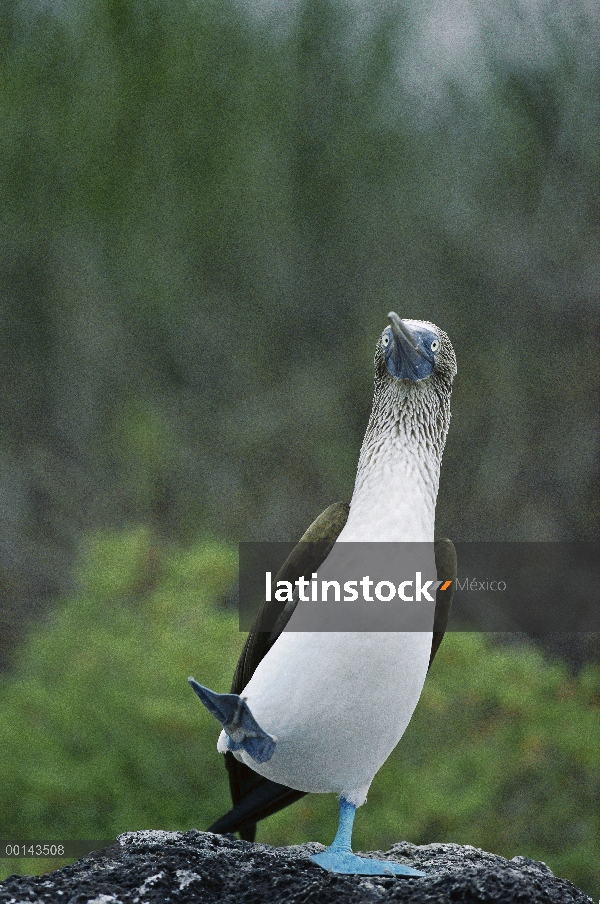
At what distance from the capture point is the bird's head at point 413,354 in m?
1.66

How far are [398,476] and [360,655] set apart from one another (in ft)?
0.90

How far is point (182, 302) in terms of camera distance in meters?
4.81

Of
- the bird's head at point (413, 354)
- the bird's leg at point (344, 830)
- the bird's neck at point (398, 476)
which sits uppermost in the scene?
the bird's head at point (413, 354)

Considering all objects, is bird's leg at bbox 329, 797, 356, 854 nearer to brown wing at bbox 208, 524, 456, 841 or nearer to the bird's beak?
brown wing at bbox 208, 524, 456, 841

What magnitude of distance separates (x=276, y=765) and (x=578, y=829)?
97.2 inches

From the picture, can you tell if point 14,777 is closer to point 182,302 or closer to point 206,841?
point 206,841

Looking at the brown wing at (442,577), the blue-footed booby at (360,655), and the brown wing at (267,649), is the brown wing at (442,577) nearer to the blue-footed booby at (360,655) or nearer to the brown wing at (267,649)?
the blue-footed booby at (360,655)

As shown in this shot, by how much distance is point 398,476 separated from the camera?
1.64 meters

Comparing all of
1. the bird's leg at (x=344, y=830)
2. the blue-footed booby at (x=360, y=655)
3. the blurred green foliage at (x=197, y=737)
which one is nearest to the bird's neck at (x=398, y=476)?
the blue-footed booby at (x=360, y=655)

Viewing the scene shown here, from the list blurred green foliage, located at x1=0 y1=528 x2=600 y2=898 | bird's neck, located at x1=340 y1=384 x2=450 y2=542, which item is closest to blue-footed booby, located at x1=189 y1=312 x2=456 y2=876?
bird's neck, located at x1=340 y1=384 x2=450 y2=542

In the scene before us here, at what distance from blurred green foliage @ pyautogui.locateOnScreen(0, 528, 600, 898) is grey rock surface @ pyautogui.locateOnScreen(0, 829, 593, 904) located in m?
1.38

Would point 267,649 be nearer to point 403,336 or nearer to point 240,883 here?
point 240,883

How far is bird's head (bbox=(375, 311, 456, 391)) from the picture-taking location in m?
1.66

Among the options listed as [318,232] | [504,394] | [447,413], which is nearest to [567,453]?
[504,394]
